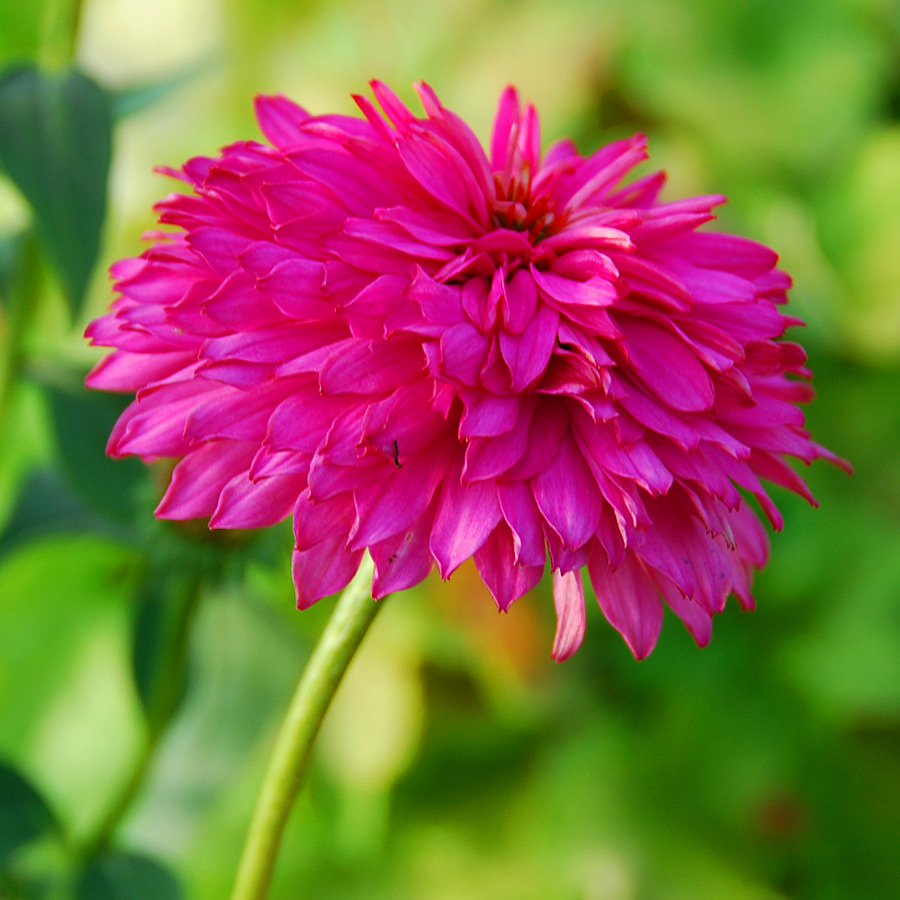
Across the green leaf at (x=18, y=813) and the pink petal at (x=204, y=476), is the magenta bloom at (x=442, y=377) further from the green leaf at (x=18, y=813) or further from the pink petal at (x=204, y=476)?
the green leaf at (x=18, y=813)

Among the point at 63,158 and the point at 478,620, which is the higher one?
the point at 63,158

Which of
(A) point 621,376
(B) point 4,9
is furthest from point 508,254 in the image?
(B) point 4,9

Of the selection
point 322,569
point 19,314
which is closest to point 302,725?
point 322,569

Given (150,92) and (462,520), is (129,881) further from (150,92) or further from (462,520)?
(150,92)

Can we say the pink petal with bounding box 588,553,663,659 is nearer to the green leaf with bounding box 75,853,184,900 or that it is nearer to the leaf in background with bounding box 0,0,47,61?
the green leaf with bounding box 75,853,184,900

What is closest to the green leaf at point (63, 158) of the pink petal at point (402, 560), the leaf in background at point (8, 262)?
the leaf in background at point (8, 262)

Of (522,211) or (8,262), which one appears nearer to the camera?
(522,211)
